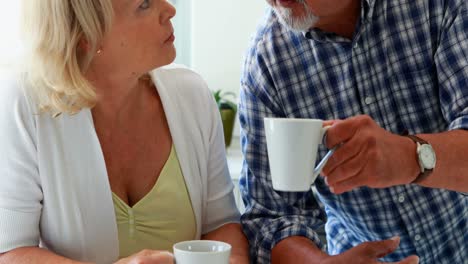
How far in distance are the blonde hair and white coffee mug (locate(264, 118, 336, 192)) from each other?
1.72 feet

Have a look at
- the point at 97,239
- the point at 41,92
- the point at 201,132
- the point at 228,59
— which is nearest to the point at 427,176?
the point at 201,132

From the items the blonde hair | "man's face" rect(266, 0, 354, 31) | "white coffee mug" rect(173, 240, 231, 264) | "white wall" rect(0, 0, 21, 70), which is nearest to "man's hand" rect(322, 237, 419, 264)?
"white coffee mug" rect(173, 240, 231, 264)

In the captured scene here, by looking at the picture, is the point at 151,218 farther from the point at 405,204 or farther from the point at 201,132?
the point at 405,204

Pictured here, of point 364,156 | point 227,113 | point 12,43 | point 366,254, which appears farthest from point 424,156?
point 227,113

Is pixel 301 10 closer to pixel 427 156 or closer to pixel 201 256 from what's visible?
pixel 427 156

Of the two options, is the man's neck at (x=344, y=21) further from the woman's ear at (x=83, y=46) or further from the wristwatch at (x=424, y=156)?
the woman's ear at (x=83, y=46)

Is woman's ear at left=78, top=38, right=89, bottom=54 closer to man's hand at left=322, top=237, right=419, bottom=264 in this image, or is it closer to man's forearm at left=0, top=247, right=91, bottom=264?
man's forearm at left=0, top=247, right=91, bottom=264

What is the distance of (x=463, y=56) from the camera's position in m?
1.38

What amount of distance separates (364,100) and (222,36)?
188 cm

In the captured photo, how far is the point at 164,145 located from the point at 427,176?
63 cm

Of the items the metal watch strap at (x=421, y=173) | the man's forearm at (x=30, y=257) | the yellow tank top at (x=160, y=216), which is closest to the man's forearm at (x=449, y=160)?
the metal watch strap at (x=421, y=173)

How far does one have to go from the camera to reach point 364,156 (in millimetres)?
1091

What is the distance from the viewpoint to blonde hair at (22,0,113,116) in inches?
55.6

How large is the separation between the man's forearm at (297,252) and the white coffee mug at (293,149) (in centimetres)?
30
